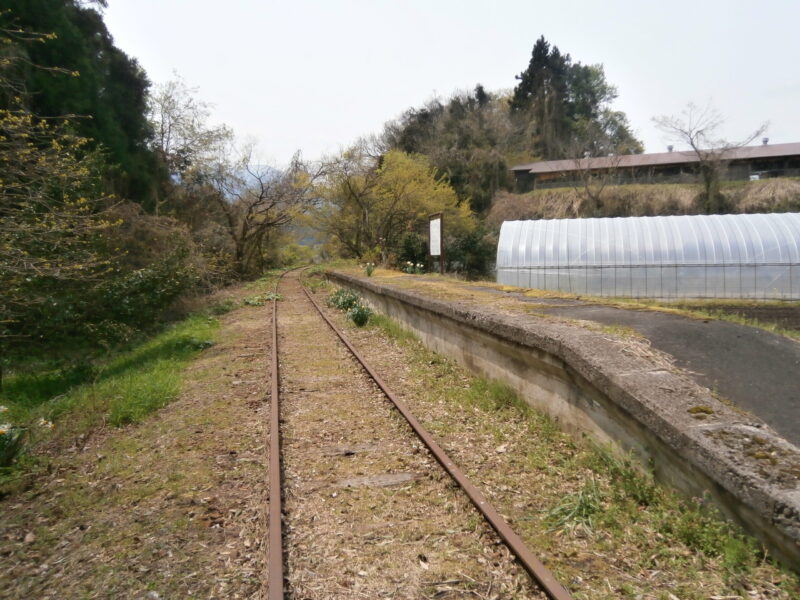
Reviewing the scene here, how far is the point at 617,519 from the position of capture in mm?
3963

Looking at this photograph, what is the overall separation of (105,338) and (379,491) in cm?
934

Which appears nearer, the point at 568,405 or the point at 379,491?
the point at 379,491

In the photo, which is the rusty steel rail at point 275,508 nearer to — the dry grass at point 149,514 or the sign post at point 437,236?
the dry grass at point 149,514

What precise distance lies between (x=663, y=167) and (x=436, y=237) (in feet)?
137

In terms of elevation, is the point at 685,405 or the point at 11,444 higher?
the point at 685,405

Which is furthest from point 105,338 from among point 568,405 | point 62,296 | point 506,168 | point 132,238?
point 506,168

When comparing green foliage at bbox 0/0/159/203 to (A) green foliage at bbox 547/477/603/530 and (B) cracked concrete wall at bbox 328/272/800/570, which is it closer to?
(B) cracked concrete wall at bbox 328/272/800/570

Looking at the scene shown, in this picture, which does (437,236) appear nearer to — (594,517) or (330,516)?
(330,516)

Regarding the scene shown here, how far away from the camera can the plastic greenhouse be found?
62.8 feet

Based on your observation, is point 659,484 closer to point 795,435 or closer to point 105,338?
point 795,435

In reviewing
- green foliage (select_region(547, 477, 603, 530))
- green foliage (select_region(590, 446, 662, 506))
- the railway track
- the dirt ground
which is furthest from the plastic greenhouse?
green foliage (select_region(547, 477, 603, 530))

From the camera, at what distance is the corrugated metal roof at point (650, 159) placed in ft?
157

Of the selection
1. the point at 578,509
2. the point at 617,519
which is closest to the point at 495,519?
the point at 578,509

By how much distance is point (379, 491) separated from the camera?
475cm
